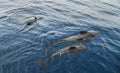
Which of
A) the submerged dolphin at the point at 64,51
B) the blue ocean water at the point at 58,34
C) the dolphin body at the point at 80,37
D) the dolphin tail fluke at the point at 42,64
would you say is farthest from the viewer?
the dolphin body at the point at 80,37

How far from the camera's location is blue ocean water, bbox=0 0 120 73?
10977 millimetres

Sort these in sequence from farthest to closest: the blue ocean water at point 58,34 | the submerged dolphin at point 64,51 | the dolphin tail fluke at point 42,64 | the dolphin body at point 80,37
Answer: the dolphin body at point 80,37 → the submerged dolphin at point 64,51 → the blue ocean water at point 58,34 → the dolphin tail fluke at point 42,64

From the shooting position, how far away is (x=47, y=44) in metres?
12.2

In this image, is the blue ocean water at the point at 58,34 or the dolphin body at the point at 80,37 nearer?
the blue ocean water at the point at 58,34

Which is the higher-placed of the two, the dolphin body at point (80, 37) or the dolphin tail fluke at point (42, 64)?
the dolphin body at point (80, 37)

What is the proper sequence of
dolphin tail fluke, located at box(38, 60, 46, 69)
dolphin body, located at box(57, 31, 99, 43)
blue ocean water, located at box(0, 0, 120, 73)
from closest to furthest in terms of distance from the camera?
dolphin tail fluke, located at box(38, 60, 46, 69) → blue ocean water, located at box(0, 0, 120, 73) → dolphin body, located at box(57, 31, 99, 43)

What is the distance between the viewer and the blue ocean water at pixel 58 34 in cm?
1098

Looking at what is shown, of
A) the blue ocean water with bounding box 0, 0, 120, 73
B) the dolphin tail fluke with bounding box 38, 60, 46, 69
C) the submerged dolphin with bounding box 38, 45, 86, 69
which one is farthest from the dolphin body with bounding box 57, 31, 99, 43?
the dolphin tail fluke with bounding box 38, 60, 46, 69

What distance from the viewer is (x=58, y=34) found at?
13508 mm

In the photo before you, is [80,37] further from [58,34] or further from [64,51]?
[64,51]

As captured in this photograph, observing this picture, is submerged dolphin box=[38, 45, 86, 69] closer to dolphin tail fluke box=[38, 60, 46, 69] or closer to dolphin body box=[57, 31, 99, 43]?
dolphin tail fluke box=[38, 60, 46, 69]

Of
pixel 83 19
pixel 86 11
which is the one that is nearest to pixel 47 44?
pixel 83 19

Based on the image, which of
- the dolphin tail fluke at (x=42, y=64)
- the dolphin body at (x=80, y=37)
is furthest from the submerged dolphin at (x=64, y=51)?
the dolphin body at (x=80, y=37)

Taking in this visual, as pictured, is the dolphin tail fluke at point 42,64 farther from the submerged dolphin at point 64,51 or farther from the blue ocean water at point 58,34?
the blue ocean water at point 58,34
